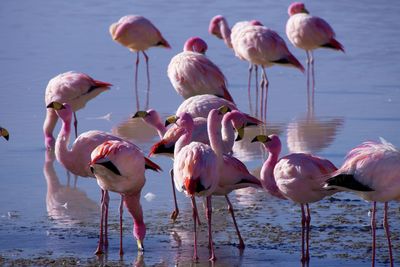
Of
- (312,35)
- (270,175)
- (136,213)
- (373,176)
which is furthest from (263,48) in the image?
(373,176)

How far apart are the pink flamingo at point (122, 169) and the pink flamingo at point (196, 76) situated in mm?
3314

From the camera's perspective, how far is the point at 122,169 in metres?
6.19

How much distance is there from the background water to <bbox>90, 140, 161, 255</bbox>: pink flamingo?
217mm

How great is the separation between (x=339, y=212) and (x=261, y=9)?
39.9 ft

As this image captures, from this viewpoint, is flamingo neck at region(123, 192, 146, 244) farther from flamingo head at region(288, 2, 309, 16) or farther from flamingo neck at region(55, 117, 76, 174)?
flamingo head at region(288, 2, 309, 16)

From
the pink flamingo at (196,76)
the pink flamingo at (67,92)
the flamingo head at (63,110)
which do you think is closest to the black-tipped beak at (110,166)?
the flamingo head at (63,110)

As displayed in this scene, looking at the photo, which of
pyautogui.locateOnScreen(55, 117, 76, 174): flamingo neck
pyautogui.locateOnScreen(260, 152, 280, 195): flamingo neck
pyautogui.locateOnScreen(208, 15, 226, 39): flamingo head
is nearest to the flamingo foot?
pyautogui.locateOnScreen(55, 117, 76, 174): flamingo neck

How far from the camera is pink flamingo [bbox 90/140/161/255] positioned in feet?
20.1

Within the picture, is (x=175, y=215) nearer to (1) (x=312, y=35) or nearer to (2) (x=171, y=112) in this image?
(2) (x=171, y=112)

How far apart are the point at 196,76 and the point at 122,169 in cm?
352

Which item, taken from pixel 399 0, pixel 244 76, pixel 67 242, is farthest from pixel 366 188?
pixel 399 0

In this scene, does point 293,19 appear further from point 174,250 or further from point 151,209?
point 174,250

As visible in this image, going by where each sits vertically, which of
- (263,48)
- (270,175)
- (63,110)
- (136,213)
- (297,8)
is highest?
(297,8)

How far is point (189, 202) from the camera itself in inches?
295
